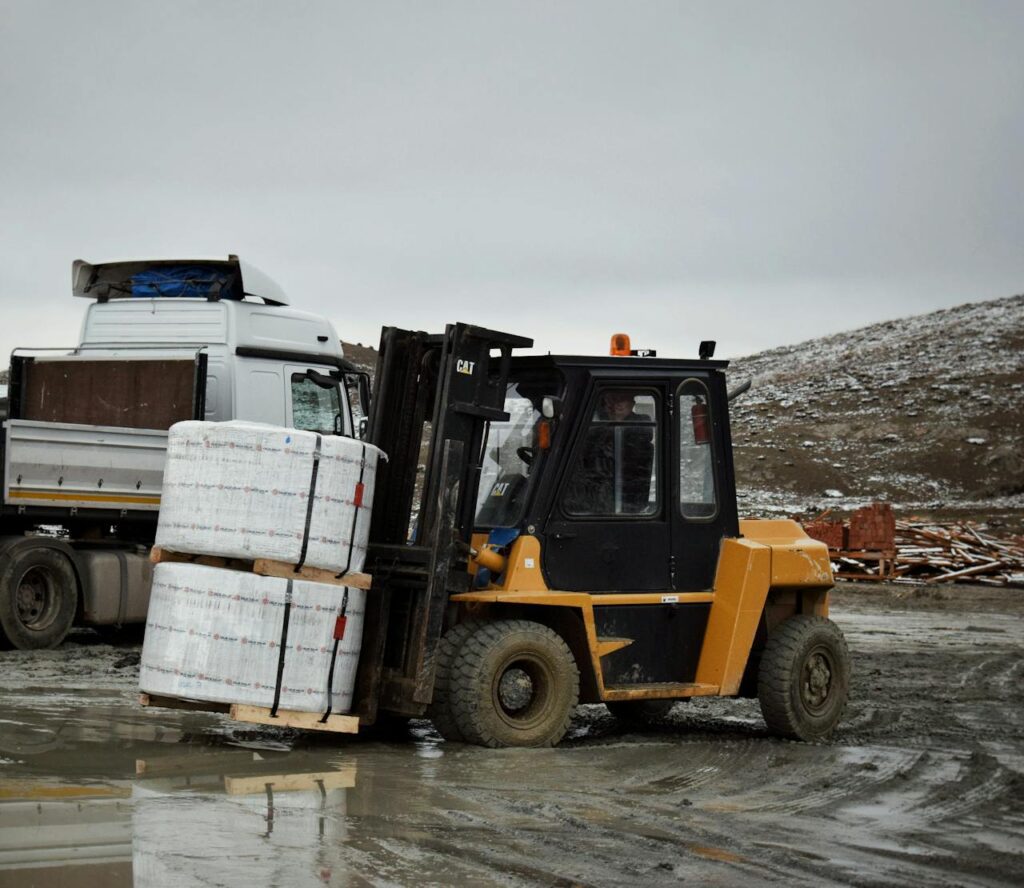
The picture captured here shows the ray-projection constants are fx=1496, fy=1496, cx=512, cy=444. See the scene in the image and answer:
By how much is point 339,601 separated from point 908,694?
612cm

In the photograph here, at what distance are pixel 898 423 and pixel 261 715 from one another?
4767cm

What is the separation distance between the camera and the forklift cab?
30.4 ft

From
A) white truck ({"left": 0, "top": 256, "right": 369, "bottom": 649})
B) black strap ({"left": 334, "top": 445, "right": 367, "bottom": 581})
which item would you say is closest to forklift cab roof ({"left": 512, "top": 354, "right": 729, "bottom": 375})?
black strap ({"left": 334, "top": 445, "right": 367, "bottom": 581})

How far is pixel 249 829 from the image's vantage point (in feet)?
20.7

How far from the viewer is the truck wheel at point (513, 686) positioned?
342 inches

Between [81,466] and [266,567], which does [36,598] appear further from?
[266,567]

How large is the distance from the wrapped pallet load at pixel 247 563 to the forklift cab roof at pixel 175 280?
713cm

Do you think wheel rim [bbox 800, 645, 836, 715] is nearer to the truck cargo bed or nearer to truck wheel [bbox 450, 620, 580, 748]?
truck wheel [bbox 450, 620, 580, 748]

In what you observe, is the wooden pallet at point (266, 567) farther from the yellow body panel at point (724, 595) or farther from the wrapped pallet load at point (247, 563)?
the yellow body panel at point (724, 595)

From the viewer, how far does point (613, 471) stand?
31.3 feet

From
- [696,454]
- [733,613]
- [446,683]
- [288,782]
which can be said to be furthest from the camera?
[696,454]

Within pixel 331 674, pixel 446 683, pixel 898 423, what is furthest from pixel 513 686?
pixel 898 423

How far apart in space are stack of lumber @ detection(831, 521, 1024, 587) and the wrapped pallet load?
69.9 ft

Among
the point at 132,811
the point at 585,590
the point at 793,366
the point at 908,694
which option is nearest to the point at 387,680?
the point at 585,590
